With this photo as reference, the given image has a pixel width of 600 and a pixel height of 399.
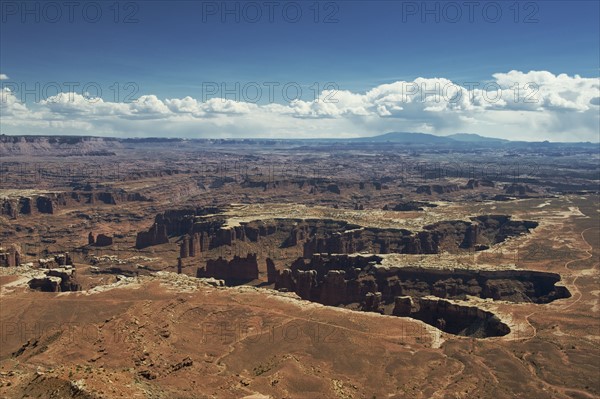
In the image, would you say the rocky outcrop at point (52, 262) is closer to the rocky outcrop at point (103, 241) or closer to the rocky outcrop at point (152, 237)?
the rocky outcrop at point (103, 241)

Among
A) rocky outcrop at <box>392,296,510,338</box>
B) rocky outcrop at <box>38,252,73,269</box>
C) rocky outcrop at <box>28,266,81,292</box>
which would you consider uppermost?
rocky outcrop at <box>28,266,81,292</box>

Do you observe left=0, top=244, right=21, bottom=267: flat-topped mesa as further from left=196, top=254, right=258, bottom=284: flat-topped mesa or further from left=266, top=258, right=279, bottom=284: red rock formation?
left=266, top=258, right=279, bottom=284: red rock formation

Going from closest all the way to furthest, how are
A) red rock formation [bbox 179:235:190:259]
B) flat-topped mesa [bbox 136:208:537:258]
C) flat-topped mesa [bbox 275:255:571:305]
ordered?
flat-topped mesa [bbox 275:255:571:305], flat-topped mesa [bbox 136:208:537:258], red rock formation [bbox 179:235:190:259]

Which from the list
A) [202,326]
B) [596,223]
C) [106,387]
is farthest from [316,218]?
[106,387]

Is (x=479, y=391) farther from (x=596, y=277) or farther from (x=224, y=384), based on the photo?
(x=596, y=277)

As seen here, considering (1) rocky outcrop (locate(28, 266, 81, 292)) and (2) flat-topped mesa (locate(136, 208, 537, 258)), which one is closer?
(1) rocky outcrop (locate(28, 266, 81, 292))

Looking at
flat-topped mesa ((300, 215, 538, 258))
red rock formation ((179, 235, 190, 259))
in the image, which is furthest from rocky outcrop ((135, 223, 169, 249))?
flat-topped mesa ((300, 215, 538, 258))

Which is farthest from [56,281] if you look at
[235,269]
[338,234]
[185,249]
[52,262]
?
[338,234]

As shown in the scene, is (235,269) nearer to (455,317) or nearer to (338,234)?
(338,234)

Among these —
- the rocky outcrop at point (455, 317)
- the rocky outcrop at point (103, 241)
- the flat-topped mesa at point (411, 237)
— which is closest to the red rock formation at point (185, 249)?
the rocky outcrop at point (103, 241)
